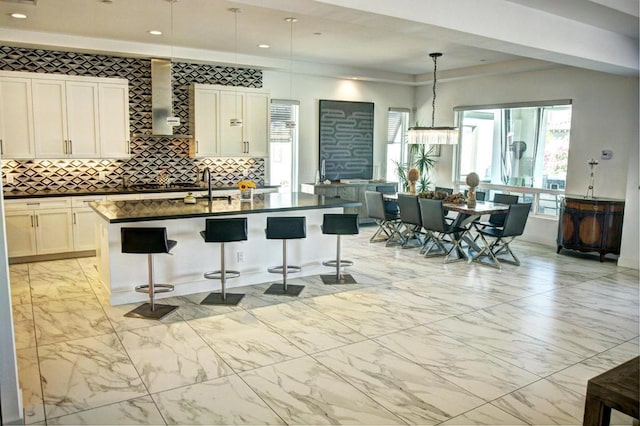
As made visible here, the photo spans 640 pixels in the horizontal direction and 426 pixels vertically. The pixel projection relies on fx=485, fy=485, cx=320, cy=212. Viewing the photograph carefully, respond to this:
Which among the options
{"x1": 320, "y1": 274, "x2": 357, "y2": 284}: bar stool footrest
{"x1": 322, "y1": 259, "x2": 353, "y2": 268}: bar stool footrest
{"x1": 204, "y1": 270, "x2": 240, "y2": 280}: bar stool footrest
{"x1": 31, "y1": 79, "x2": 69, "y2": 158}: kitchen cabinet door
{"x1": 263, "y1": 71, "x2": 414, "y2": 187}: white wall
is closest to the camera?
{"x1": 204, "y1": 270, "x2": 240, "y2": 280}: bar stool footrest

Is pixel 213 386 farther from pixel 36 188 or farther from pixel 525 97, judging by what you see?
pixel 525 97

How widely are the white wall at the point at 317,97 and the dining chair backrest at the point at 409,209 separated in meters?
2.43

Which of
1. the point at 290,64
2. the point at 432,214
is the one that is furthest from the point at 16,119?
the point at 432,214

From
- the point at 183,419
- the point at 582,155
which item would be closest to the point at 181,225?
the point at 183,419

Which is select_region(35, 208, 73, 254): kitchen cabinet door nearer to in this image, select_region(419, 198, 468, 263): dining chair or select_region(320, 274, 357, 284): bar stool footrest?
select_region(320, 274, 357, 284): bar stool footrest

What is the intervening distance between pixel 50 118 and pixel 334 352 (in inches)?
210

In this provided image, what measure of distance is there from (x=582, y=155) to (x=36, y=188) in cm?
828

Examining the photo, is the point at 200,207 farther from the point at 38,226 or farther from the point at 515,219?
the point at 515,219

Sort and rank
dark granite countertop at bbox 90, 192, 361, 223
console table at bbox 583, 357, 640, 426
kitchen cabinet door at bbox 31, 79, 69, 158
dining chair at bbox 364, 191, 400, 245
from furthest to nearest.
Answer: dining chair at bbox 364, 191, 400, 245 < kitchen cabinet door at bbox 31, 79, 69, 158 < dark granite countertop at bbox 90, 192, 361, 223 < console table at bbox 583, 357, 640, 426

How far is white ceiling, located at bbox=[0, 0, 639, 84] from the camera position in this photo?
166 inches

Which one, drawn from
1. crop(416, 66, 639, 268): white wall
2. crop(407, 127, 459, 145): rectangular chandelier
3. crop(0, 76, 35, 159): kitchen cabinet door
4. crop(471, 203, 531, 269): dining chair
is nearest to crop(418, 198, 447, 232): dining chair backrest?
crop(471, 203, 531, 269): dining chair

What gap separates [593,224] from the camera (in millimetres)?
7086

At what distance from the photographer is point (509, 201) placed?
25.0 ft

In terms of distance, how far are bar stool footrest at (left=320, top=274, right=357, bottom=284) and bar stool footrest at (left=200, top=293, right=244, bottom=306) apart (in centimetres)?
112
